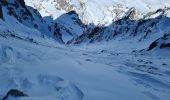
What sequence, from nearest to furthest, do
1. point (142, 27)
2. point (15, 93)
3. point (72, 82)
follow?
point (15, 93), point (72, 82), point (142, 27)

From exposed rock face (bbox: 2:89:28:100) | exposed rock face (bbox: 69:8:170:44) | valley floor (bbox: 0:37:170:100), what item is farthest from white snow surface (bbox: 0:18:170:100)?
exposed rock face (bbox: 69:8:170:44)

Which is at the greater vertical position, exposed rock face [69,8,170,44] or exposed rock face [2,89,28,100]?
exposed rock face [69,8,170,44]

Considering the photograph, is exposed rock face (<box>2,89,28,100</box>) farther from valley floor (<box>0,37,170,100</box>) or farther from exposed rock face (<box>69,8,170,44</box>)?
exposed rock face (<box>69,8,170,44</box>)

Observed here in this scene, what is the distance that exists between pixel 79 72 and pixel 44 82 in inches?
108

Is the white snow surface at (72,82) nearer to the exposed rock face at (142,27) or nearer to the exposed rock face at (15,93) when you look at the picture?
the exposed rock face at (15,93)

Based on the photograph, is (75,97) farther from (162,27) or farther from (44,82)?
(162,27)

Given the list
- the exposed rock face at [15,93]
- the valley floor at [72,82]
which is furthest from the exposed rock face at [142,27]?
the exposed rock face at [15,93]

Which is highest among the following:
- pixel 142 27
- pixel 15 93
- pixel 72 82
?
pixel 142 27

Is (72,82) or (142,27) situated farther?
(142,27)

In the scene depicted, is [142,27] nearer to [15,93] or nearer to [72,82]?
[72,82]

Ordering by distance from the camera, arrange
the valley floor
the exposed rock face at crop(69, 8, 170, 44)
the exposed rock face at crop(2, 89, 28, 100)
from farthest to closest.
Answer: the exposed rock face at crop(69, 8, 170, 44) < the valley floor < the exposed rock face at crop(2, 89, 28, 100)

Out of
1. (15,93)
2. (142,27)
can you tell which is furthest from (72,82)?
(142,27)

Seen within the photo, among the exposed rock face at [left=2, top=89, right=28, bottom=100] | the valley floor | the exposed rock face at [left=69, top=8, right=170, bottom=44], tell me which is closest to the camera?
the exposed rock face at [left=2, top=89, right=28, bottom=100]

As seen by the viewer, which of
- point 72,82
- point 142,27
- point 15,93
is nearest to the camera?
point 15,93
